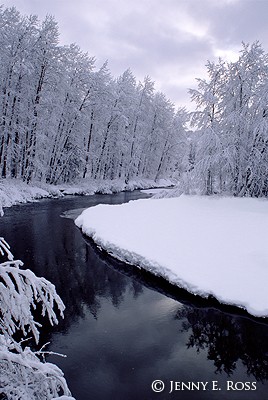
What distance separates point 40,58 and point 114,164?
2002cm

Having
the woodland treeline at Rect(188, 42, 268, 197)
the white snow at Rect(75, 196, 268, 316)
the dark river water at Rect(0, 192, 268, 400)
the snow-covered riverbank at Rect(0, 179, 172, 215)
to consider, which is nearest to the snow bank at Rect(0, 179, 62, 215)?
the snow-covered riverbank at Rect(0, 179, 172, 215)

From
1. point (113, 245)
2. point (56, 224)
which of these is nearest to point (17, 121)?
point (56, 224)

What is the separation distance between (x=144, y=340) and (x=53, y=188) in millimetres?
23461

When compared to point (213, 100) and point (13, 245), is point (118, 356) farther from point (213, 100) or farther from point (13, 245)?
point (213, 100)

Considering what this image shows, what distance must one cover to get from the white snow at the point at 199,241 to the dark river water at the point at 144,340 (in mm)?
533

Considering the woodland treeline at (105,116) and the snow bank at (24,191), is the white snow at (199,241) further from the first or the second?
the snow bank at (24,191)

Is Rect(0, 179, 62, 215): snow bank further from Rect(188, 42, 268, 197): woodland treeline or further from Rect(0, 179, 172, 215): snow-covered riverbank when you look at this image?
Rect(188, 42, 268, 197): woodland treeline

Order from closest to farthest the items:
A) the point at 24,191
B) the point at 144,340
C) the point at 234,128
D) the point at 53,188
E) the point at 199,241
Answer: the point at 144,340 < the point at 199,241 < the point at 234,128 < the point at 24,191 < the point at 53,188

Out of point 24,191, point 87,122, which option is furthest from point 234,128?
point 87,122

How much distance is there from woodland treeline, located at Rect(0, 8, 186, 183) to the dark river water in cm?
1812

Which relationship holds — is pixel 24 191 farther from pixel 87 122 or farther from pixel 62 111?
pixel 87 122

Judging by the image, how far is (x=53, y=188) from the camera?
27.8 m

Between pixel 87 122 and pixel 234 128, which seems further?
pixel 87 122

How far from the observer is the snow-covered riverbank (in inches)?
858
